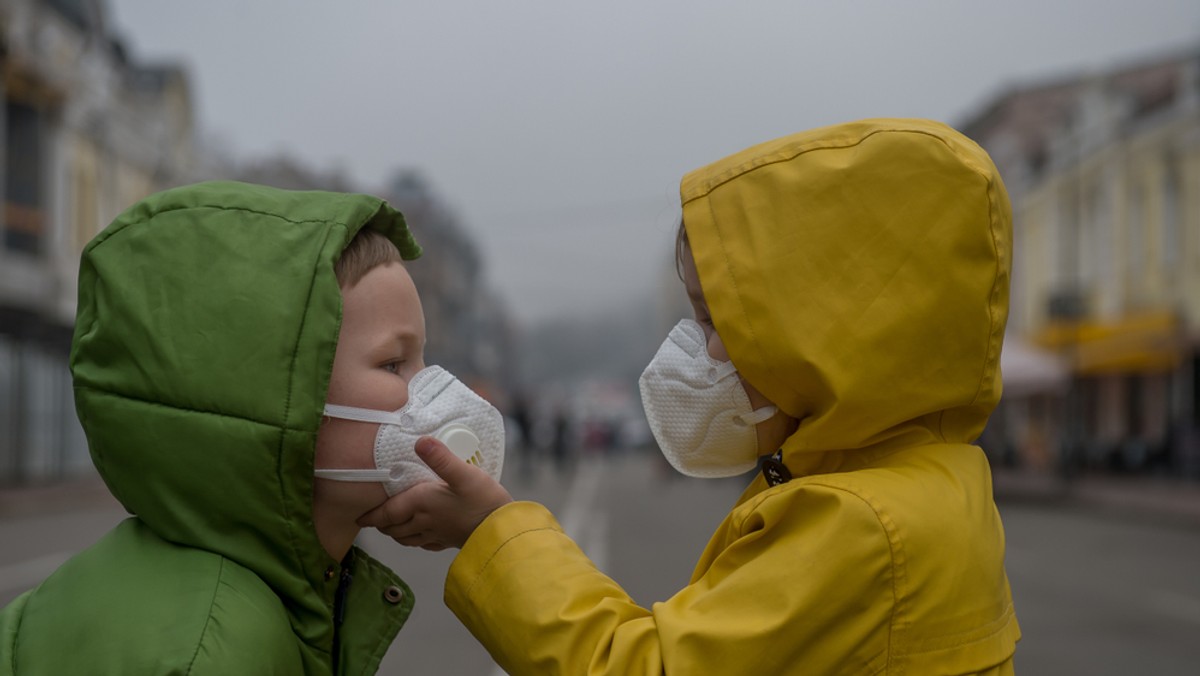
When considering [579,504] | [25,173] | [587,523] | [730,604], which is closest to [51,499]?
[579,504]

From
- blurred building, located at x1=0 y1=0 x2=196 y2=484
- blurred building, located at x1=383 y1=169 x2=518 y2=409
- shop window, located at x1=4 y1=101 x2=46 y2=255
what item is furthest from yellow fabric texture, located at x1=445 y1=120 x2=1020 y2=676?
blurred building, located at x1=383 y1=169 x2=518 y2=409

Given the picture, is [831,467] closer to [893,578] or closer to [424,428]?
[893,578]

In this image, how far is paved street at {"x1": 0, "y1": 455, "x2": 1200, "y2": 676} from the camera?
671cm

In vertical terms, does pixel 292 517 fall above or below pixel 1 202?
above

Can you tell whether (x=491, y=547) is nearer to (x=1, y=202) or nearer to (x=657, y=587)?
(x=657, y=587)

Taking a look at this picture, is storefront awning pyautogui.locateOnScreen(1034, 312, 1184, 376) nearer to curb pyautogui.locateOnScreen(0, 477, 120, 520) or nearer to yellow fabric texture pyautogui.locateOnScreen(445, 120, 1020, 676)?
curb pyautogui.locateOnScreen(0, 477, 120, 520)

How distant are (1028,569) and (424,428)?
32.5 feet

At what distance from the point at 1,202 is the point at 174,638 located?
24355mm

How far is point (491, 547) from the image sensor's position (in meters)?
1.73

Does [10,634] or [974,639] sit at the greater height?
[10,634]

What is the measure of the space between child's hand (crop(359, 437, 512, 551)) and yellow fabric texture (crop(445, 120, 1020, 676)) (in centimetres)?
4

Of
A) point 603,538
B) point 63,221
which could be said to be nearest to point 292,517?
point 603,538

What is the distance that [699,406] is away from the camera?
1879 mm

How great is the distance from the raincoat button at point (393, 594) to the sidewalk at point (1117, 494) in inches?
565
